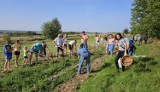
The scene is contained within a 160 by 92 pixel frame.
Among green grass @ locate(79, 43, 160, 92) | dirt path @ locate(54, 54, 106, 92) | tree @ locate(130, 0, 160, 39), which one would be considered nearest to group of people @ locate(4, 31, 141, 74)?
dirt path @ locate(54, 54, 106, 92)

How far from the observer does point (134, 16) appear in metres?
56.1

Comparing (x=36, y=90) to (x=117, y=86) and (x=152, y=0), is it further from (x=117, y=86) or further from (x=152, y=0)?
(x=152, y=0)

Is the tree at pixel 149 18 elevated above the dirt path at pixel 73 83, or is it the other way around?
the tree at pixel 149 18

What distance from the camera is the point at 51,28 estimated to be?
3831 inches

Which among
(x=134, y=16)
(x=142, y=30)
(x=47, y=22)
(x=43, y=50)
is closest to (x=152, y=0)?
(x=142, y=30)

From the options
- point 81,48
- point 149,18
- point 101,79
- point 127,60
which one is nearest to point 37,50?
point 81,48

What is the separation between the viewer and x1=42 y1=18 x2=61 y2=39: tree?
96.4 m

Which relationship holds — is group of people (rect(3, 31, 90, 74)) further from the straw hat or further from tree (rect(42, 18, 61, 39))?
tree (rect(42, 18, 61, 39))

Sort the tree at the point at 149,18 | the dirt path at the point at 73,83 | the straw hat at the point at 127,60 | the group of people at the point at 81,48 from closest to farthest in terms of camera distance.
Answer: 1. the dirt path at the point at 73,83
2. the straw hat at the point at 127,60
3. the group of people at the point at 81,48
4. the tree at the point at 149,18

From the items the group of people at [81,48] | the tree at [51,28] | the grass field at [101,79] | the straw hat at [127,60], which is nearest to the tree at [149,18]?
the group of people at [81,48]

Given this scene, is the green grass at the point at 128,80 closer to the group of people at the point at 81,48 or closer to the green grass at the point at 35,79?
the group of people at the point at 81,48

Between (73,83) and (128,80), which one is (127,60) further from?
(73,83)

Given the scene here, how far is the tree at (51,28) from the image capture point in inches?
3797

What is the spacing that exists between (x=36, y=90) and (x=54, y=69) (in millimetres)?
4111
